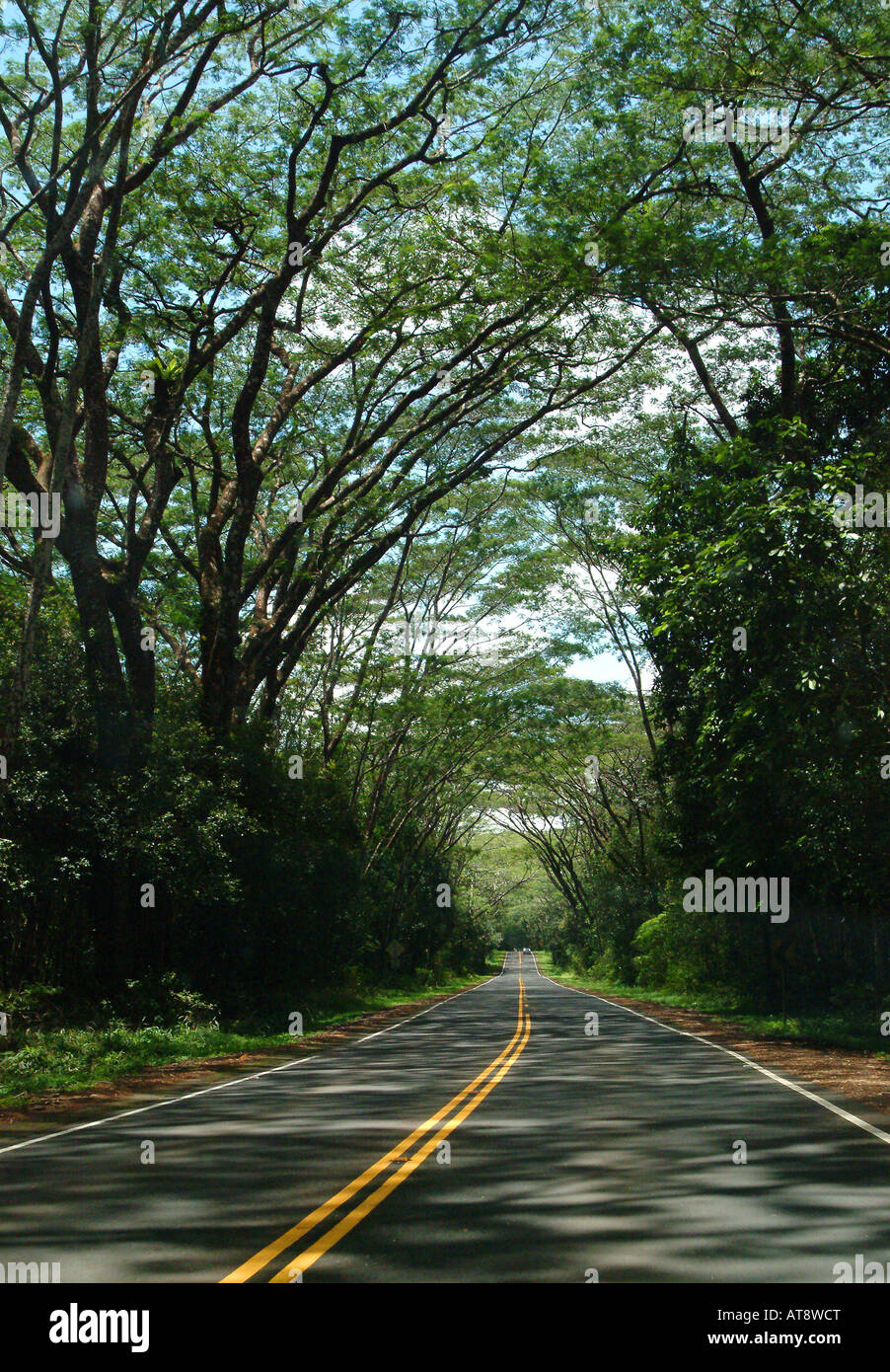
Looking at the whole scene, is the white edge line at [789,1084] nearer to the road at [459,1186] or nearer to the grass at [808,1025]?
the road at [459,1186]

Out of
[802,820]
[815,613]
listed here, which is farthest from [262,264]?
[802,820]

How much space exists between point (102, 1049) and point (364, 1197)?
10.1 meters

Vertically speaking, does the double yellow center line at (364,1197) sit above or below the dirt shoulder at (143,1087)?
above

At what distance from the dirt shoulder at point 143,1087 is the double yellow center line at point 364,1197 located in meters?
3.43

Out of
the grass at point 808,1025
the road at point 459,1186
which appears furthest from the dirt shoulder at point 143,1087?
the grass at point 808,1025

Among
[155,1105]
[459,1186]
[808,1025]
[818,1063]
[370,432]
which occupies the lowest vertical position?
[808,1025]

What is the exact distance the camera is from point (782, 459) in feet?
70.6

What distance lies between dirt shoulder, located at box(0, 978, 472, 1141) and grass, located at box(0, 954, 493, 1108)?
0.16 m

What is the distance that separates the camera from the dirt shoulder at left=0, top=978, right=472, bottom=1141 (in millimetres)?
11562

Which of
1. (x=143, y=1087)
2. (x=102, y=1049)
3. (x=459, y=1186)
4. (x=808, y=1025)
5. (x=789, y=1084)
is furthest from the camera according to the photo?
(x=808, y=1025)

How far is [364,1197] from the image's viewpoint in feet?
24.1

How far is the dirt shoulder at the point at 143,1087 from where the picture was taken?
11562 millimetres

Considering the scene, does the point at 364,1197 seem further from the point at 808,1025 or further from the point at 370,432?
the point at 370,432

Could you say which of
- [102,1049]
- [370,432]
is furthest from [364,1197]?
[370,432]
